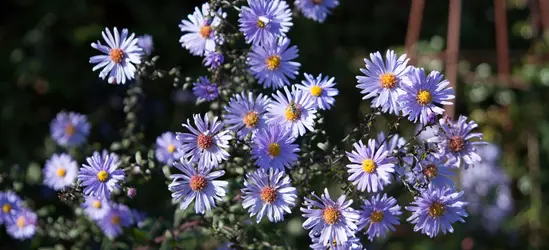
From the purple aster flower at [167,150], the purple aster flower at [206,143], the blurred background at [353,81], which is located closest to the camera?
the purple aster flower at [206,143]

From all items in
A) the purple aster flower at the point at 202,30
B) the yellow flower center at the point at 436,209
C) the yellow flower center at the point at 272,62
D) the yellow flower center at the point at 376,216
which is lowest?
the yellow flower center at the point at 376,216

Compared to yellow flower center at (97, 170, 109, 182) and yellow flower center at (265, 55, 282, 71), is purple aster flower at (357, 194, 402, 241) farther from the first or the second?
yellow flower center at (97, 170, 109, 182)

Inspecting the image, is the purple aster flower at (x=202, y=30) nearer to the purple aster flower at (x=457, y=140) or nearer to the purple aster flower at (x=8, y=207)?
the purple aster flower at (x=457, y=140)

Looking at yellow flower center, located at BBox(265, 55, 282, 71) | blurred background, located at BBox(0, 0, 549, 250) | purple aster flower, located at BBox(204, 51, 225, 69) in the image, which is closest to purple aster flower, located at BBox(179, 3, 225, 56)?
purple aster flower, located at BBox(204, 51, 225, 69)

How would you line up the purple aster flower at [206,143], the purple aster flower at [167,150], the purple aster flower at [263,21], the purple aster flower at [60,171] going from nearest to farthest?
the purple aster flower at [206,143] → the purple aster flower at [263,21] → the purple aster flower at [167,150] → the purple aster flower at [60,171]

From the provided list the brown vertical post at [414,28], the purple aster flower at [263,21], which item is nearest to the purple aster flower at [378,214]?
the purple aster flower at [263,21]

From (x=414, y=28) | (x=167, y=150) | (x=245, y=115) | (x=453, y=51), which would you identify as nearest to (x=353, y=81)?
(x=414, y=28)
